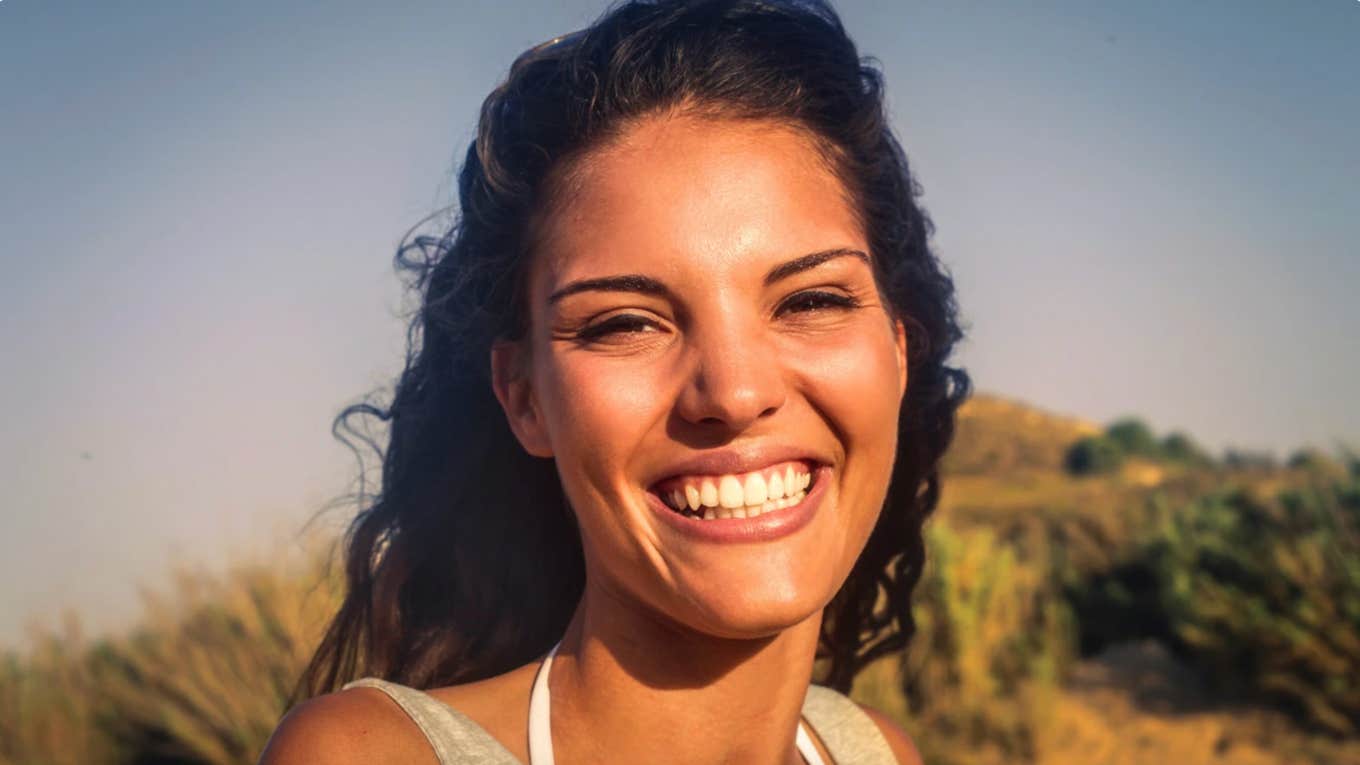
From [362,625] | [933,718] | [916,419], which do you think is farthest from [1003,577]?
[362,625]

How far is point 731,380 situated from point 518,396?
542 mm

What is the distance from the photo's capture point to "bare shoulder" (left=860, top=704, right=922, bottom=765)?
8.86 ft

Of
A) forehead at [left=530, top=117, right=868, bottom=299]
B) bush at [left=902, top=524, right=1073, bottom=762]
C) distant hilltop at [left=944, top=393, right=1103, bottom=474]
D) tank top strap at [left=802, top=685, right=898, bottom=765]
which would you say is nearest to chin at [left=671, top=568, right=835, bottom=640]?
forehead at [left=530, top=117, right=868, bottom=299]

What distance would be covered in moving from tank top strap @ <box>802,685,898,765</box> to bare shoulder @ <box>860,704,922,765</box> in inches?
1.4

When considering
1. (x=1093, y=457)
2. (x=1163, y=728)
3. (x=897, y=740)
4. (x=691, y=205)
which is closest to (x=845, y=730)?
(x=897, y=740)

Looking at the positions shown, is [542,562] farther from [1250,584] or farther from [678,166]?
[1250,584]

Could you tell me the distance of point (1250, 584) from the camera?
8.70 m

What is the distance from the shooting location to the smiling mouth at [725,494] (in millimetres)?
1938

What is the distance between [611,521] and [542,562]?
0.68 m

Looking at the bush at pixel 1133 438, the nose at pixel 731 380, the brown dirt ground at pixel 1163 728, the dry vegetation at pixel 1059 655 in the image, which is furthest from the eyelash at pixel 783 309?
the bush at pixel 1133 438

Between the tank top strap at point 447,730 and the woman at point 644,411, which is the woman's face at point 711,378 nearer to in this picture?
the woman at point 644,411

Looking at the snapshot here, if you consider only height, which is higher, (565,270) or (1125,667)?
(565,270)

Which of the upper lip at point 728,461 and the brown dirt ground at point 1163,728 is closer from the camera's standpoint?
the upper lip at point 728,461

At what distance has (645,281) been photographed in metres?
1.94
